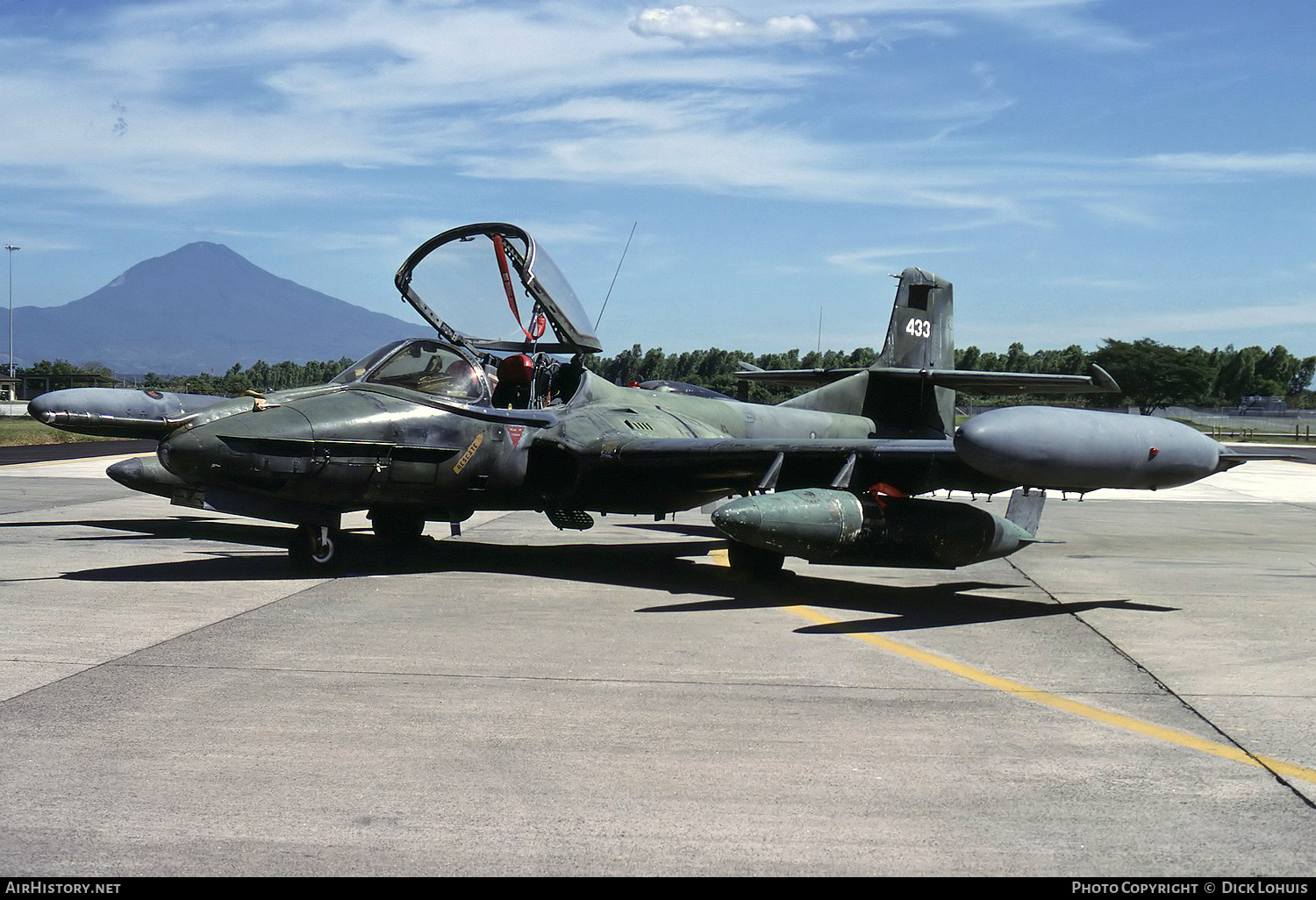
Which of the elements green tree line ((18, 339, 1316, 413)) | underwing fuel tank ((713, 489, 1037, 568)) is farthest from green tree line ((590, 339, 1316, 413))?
underwing fuel tank ((713, 489, 1037, 568))

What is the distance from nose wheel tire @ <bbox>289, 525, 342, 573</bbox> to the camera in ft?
37.0

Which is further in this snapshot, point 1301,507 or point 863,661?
point 1301,507

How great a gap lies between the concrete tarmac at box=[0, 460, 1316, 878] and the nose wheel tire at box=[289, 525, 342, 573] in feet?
0.96

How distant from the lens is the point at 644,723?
6125mm

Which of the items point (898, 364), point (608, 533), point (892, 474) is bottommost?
point (608, 533)

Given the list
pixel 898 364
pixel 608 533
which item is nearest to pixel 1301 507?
pixel 898 364

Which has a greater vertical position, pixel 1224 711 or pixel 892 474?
pixel 892 474

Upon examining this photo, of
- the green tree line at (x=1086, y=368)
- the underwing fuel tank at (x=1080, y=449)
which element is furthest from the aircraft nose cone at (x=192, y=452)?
the green tree line at (x=1086, y=368)

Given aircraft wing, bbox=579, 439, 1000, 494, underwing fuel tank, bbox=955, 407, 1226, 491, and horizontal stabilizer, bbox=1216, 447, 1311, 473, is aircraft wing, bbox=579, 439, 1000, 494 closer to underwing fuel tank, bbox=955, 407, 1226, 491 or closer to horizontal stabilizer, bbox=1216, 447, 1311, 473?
underwing fuel tank, bbox=955, 407, 1226, 491

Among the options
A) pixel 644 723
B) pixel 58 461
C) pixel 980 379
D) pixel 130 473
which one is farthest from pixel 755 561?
pixel 58 461

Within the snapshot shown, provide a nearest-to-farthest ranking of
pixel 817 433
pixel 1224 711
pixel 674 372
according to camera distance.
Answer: pixel 1224 711, pixel 817 433, pixel 674 372

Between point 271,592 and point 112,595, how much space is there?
1319 mm

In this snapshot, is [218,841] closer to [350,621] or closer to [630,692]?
[630,692]
